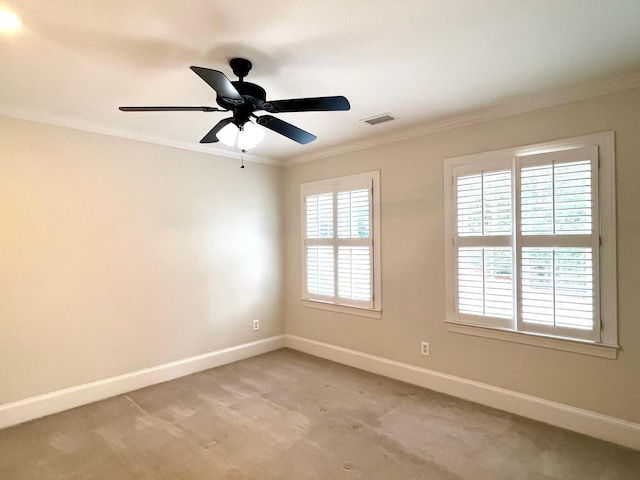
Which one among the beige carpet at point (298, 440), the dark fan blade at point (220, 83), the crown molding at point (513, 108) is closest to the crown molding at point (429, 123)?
the crown molding at point (513, 108)

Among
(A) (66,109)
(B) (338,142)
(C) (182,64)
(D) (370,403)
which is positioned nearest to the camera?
(C) (182,64)

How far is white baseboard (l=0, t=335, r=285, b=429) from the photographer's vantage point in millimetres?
2984

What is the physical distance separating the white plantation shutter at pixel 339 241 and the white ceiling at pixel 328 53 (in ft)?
3.79

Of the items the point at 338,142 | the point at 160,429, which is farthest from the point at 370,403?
the point at 338,142

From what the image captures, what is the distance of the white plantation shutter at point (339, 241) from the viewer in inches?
163

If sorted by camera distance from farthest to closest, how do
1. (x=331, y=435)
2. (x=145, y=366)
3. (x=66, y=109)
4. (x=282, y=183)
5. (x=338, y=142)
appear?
(x=282, y=183)
(x=338, y=142)
(x=145, y=366)
(x=66, y=109)
(x=331, y=435)

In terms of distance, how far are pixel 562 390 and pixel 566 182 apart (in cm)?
163

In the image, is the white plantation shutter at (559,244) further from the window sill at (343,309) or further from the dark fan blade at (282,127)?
the dark fan blade at (282,127)

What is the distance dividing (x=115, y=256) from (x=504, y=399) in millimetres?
3827

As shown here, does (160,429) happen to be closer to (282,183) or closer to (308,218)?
(308,218)

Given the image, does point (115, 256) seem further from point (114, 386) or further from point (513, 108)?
point (513, 108)

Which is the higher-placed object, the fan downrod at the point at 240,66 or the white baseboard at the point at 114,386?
the fan downrod at the point at 240,66

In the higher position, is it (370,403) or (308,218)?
(308,218)

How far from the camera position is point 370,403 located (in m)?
3.27
